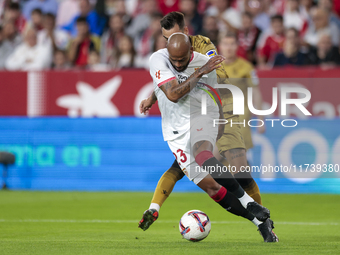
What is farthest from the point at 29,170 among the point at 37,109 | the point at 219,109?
the point at 219,109

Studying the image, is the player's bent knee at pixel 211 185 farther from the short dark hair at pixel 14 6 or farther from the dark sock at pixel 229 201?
the short dark hair at pixel 14 6

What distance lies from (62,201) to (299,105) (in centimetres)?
490

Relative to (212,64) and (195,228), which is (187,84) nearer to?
(212,64)

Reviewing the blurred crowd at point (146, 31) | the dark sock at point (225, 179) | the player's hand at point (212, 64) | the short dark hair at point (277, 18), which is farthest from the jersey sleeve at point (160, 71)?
the short dark hair at point (277, 18)

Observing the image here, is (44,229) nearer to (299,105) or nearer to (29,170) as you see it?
(29,170)

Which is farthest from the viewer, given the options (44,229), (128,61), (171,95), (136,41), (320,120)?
(136,41)

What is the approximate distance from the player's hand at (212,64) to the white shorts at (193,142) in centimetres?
55

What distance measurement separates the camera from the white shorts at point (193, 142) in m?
5.48

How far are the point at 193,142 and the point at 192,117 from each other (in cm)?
27

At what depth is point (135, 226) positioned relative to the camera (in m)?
7.14

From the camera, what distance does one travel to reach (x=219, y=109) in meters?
5.95

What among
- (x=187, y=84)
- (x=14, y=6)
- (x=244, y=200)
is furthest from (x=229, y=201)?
(x=14, y=6)

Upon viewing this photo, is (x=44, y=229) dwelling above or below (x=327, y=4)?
below

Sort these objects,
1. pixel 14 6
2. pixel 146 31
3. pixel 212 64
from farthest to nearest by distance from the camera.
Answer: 1. pixel 14 6
2. pixel 146 31
3. pixel 212 64
